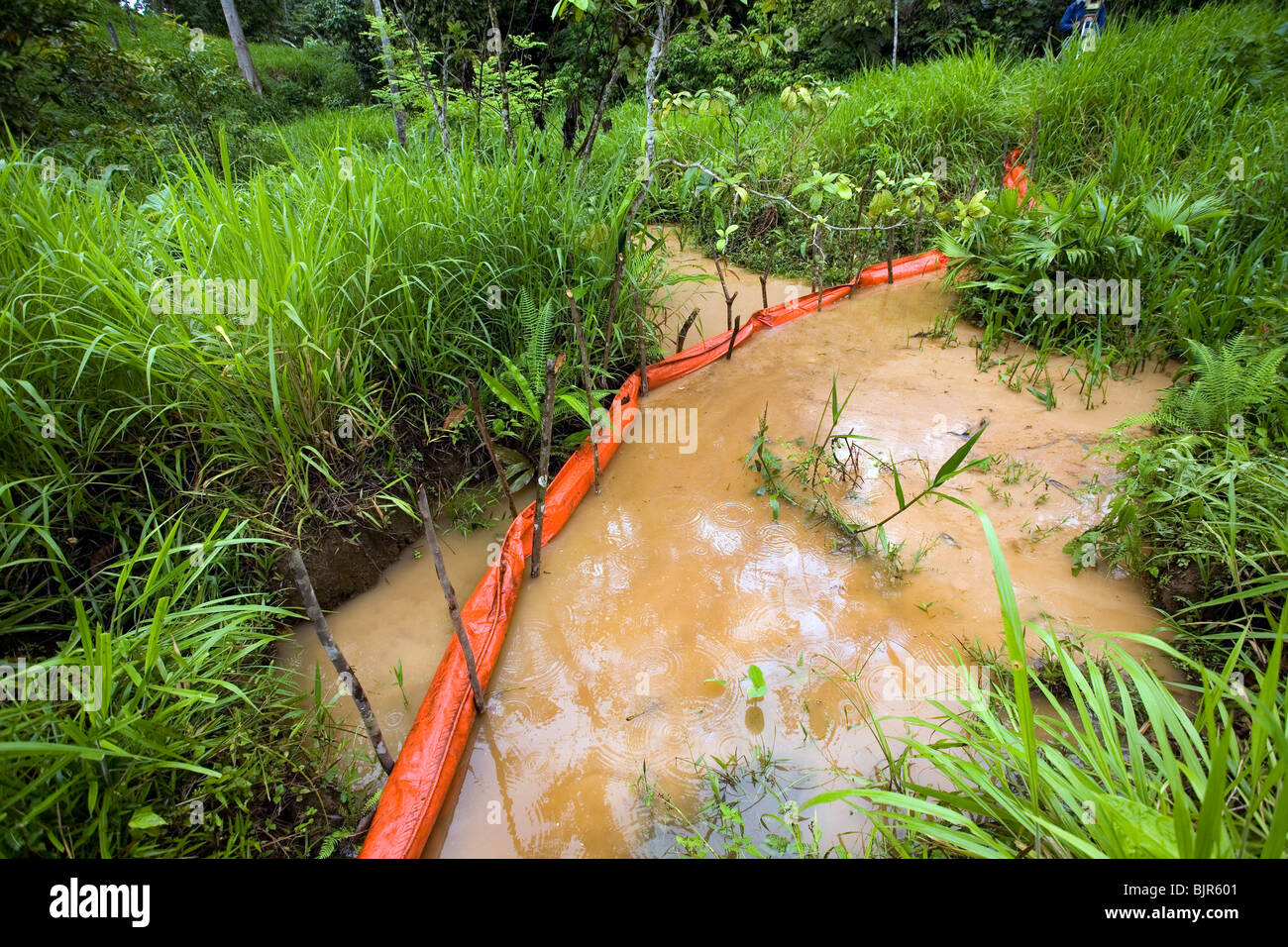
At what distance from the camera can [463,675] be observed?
Result: 6.48 ft

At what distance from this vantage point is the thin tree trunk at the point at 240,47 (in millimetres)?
11688

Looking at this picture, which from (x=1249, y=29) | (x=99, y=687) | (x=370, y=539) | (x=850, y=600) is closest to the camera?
(x=99, y=687)

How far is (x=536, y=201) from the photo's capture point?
3.20 metres

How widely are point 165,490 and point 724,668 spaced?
215 cm

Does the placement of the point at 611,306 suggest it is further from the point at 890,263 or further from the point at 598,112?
A: the point at 890,263

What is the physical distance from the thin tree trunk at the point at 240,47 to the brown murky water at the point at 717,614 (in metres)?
13.8

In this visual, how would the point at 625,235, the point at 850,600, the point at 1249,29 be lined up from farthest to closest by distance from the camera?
the point at 1249,29 < the point at 625,235 < the point at 850,600

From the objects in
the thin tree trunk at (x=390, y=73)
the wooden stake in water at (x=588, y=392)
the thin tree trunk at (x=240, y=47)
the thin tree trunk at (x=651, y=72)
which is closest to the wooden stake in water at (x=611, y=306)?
the wooden stake in water at (x=588, y=392)

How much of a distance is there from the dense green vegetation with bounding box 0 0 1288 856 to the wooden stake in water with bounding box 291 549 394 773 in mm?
187

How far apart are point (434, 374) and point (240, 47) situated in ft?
46.5

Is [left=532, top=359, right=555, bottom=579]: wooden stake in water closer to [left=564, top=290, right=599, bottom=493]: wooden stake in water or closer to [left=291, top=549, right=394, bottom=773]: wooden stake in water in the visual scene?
[left=564, top=290, right=599, bottom=493]: wooden stake in water

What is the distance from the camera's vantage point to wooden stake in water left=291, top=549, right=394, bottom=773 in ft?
4.93
